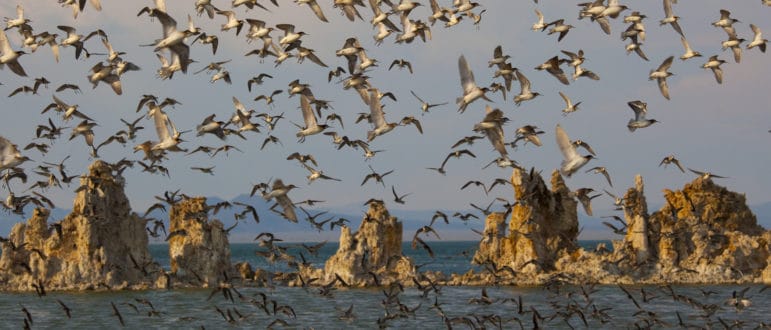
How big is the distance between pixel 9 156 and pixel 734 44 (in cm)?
2855

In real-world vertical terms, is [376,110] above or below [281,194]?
above

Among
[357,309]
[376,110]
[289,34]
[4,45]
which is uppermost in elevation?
[289,34]

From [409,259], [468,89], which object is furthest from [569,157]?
[409,259]

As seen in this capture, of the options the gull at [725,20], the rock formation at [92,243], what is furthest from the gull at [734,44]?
the rock formation at [92,243]

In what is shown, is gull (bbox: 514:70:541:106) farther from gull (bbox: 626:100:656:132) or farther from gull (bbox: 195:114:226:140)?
gull (bbox: 195:114:226:140)

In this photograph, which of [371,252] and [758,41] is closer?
[758,41]

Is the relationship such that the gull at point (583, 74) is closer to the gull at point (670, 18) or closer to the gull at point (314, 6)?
the gull at point (670, 18)

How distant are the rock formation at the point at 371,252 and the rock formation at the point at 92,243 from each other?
14690 mm

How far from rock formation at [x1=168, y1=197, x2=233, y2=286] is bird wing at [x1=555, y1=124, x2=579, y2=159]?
5995 centimetres

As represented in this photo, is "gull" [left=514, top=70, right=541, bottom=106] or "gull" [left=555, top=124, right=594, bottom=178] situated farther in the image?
"gull" [left=514, top=70, right=541, bottom=106]

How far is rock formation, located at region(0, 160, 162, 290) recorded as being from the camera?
292ft

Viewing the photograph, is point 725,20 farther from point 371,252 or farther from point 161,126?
point 371,252

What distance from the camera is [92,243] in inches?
3492

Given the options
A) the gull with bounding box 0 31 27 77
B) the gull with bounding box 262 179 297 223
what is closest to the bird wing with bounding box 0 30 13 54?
the gull with bounding box 0 31 27 77
